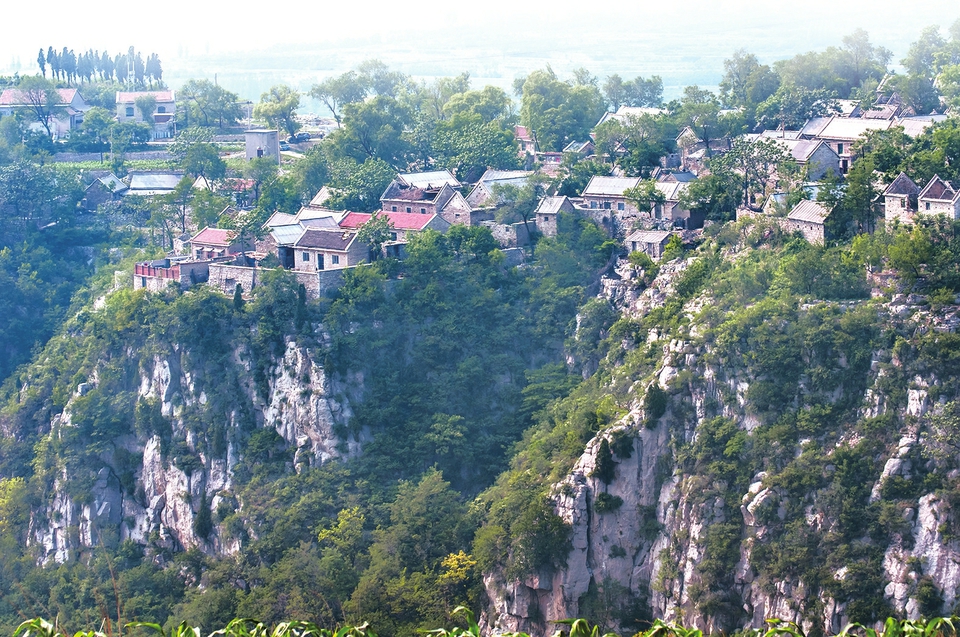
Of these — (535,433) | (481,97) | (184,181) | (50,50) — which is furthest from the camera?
(50,50)

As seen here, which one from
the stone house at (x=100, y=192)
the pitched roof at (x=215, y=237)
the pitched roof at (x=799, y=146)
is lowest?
the stone house at (x=100, y=192)

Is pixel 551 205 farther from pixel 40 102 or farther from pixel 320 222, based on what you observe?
pixel 40 102

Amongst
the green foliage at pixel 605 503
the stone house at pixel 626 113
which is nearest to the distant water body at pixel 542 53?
the stone house at pixel 626 113

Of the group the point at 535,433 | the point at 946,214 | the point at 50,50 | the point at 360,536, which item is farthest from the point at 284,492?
the point at 50,50

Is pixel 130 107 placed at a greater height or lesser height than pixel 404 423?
greater

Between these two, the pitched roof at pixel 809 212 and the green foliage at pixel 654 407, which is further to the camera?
the pitched roof at pixel 809 212

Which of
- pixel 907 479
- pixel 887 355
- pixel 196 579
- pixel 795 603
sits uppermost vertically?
pixel 887 355

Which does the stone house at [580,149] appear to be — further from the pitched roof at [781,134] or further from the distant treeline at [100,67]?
the distant treeline at [100,67]

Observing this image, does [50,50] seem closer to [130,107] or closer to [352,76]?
[130,107]
